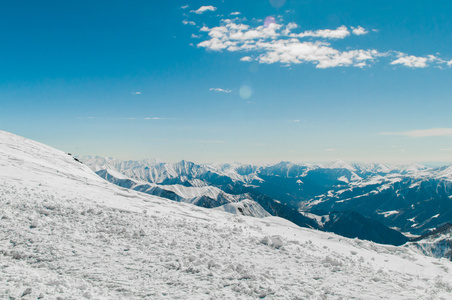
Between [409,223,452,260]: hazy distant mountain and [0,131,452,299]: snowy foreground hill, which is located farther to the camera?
[409,223,452,260]: hazy distant mountain

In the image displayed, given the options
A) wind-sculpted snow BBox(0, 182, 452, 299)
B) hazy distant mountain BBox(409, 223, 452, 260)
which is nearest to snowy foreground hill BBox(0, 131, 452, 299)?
wind-sculpted snow BBox(0, 182, 452, 299)

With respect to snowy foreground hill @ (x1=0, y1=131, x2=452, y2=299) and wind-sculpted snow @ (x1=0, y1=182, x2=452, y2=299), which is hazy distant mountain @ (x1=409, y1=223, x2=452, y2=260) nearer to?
wind-sculpted snow @ (x1=0, y1=182, x2=452, y2=299)

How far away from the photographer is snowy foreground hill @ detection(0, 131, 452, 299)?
11.3 meters

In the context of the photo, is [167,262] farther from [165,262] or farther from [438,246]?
[438,246]

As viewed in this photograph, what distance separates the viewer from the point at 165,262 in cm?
1417

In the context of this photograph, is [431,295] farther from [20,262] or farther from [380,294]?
[20,262]

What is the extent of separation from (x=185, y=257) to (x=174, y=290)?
3634mm

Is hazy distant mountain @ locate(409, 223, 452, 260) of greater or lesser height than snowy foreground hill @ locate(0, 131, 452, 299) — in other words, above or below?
below

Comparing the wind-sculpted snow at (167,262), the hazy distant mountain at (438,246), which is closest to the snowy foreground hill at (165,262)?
the wind-sculpted snow at (167,262)

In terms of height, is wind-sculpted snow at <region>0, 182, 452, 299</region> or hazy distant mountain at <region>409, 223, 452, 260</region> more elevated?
wind-sculpted snow at <region>0, 182, 452, 299</region>

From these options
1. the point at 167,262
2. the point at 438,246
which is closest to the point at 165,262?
the point at 167,262

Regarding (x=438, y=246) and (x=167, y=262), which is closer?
(x=167, y=262)

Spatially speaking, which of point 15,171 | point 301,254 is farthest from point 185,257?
point 15,171

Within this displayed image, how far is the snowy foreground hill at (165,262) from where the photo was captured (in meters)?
11.3
